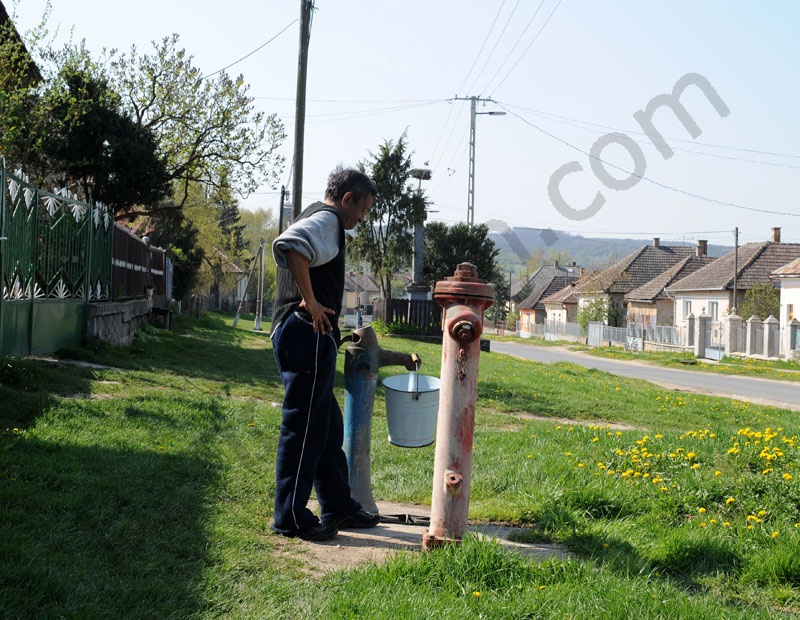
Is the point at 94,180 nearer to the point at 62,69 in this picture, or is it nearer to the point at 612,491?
the point at 62,69

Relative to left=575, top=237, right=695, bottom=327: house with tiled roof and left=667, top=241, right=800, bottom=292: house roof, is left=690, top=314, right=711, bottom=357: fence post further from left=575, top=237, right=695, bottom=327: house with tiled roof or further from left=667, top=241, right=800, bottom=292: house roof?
left=575, top=237, right=695, bottom=327: house with tiled roof

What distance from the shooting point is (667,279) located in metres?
54.9

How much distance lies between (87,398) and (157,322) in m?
Result: 13.6

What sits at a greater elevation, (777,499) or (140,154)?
(140,154)

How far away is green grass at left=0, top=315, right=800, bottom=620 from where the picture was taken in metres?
3.21

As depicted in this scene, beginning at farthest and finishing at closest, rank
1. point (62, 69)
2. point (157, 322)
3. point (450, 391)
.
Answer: point (157, 322) < point (62, 69) < point (450, 391)

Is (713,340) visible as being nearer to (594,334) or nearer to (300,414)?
(594,334)

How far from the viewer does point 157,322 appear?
20.6m

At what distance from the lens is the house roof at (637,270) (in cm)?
6159

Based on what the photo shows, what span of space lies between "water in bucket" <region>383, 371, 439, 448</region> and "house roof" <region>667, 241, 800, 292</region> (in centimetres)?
4279

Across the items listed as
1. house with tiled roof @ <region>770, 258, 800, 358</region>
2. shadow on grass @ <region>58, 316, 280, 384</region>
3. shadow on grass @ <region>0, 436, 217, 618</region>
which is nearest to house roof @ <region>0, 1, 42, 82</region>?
shadow on grass @ <region>58, 316, 280, 384</region>

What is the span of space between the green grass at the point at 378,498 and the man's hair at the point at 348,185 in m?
1.91

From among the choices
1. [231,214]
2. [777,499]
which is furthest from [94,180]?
[231,214]

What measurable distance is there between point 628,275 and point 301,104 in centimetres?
4974
